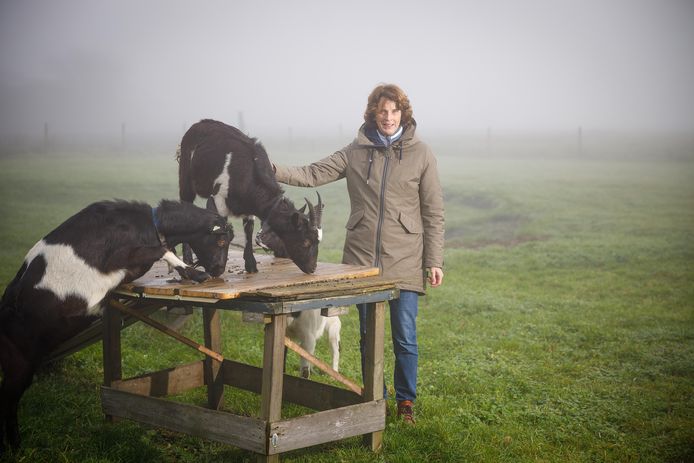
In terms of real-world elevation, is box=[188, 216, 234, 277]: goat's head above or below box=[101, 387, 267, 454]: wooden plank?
above

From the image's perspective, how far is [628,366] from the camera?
8.06 metres

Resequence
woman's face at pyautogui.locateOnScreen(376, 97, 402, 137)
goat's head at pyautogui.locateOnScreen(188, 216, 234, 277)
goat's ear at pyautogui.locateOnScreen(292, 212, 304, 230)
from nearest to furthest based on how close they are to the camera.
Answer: goat's head at pyautogui.locateOnScreen(188, 216, 234, 277)
woman's face at pyautogui.locateOnScreen(376, 97, 402, 137)
goat's ear at pyautogui.locateOnScreen(292, 212, 304, 230)

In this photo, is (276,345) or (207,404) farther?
(207,404)

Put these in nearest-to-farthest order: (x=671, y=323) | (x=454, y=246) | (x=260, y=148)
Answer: (x=260, y=148), (x=671, y=323), (x=454, y=246)

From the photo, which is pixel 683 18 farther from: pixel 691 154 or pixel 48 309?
pixel 48 309

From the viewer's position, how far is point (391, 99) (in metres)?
5.91

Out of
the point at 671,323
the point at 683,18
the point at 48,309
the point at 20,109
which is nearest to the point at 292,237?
the point at 48,309

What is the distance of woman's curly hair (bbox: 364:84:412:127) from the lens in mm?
5918

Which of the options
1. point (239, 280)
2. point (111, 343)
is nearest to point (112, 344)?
point (111, 343)

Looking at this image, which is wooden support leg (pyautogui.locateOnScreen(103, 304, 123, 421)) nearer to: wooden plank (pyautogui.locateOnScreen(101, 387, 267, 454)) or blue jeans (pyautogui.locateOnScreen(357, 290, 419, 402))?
wooden plank (pyautogui.locateOnScreen(101, 387, 267, 454))

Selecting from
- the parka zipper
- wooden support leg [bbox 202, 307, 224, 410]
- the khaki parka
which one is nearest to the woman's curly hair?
the khaki parka

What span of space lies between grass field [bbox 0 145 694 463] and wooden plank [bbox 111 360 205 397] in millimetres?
340

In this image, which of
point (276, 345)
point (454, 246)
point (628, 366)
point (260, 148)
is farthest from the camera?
point (454, 246)

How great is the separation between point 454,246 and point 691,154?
97.7ft
